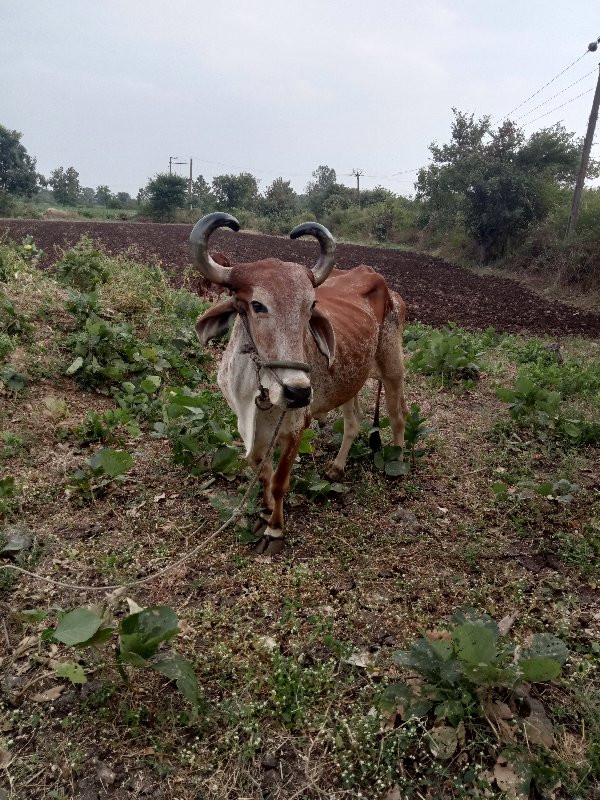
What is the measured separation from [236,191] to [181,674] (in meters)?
59.4

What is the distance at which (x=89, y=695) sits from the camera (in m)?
2.65

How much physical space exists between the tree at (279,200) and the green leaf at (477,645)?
188 ft

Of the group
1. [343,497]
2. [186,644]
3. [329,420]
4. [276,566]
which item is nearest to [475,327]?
[329,420]

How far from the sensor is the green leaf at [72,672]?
254 cm

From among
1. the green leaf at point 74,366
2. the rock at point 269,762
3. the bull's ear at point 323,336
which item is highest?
the bull's ear at point 323,336

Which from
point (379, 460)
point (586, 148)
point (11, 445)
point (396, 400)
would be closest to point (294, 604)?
point (379, 460)

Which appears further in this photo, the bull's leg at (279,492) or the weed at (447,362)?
the weed at (447,362)

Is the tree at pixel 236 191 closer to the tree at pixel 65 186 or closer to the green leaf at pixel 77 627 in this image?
the tree at pixel 65 186

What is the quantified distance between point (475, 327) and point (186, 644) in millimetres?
11431

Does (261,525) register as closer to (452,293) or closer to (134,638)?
(134,638)

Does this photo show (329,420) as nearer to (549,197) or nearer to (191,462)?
(191,462)

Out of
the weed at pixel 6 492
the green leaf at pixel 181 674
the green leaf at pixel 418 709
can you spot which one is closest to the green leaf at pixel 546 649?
the green leaf at pixel 418 709

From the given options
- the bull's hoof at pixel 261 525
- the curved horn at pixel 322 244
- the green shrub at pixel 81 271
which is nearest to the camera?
the curved horn at pixel 322 244

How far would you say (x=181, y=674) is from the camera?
2.52m
